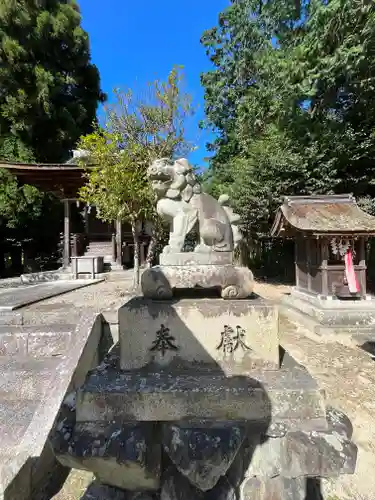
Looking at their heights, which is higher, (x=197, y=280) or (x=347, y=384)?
(x=197, y=280)

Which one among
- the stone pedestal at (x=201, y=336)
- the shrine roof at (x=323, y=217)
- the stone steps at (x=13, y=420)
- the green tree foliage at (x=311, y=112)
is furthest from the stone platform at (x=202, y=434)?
the green tree foliage at (x=311, y=112)

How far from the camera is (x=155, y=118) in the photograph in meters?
8.94

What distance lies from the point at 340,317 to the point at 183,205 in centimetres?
590

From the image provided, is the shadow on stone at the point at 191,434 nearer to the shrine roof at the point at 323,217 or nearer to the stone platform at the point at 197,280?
the stone platform at the point at 197,280

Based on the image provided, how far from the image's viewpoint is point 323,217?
745 centimetres

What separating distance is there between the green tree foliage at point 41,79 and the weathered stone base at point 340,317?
1361 centimetres

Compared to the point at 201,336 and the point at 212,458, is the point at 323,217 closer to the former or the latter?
the point at 201,336

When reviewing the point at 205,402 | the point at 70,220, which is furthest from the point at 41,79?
the point at 205,402

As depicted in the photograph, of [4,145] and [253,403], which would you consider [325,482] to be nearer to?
[253,403]

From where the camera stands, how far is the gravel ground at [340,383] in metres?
2.42

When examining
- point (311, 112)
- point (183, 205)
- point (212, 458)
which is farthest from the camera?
point (311, 112)

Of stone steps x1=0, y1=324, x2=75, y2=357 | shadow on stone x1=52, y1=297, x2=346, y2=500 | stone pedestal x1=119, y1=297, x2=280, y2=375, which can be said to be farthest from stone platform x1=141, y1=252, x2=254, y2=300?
stone steps x1=0, y1=324, x2=75, y2=357

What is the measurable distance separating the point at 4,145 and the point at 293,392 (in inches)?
741

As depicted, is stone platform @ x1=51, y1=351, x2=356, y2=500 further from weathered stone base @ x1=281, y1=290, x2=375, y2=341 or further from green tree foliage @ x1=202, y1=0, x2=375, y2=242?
green tree foliage @ x1=202, y1=0, x2=375, y2=242
